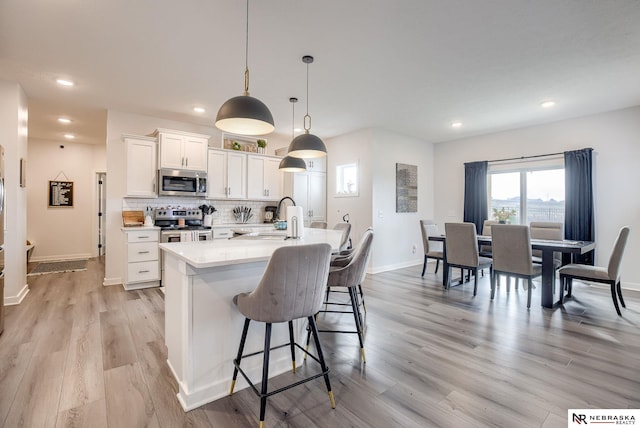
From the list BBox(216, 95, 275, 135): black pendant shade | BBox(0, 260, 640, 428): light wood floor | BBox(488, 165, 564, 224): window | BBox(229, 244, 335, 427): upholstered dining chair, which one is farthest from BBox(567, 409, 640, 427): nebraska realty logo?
BBox(488, 165, 564, 224): window

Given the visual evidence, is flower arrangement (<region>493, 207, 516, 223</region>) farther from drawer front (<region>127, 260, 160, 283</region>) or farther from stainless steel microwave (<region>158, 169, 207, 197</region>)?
drawer front (<region>127, 260, 160, 283</region>)

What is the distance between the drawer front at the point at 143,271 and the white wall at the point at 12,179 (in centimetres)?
119

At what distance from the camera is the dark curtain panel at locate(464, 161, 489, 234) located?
19.4ft

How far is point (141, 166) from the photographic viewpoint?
4.55m

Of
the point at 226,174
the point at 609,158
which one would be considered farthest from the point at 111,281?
the point at 609,158

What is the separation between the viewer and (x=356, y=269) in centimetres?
230

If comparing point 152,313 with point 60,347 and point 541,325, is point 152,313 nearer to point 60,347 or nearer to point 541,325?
point 60,347

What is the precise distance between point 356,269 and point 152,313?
8.33 ft

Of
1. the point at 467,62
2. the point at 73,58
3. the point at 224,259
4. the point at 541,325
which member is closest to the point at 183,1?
the point at 73,58

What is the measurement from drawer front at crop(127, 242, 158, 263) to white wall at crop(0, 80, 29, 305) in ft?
3.95

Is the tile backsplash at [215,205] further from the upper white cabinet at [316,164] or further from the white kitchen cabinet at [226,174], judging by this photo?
the upper white cabinet at [316,164]

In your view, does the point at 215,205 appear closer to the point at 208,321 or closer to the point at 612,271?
the point at 208,321

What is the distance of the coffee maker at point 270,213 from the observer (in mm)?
5973

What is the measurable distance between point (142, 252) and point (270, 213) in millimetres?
2359
